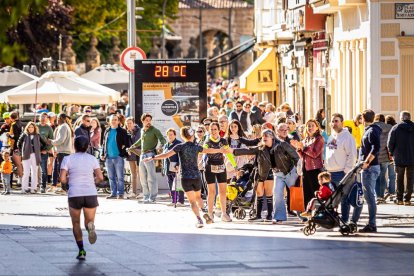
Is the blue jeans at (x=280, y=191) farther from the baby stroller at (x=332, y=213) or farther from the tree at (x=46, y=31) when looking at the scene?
the tree at (x=46, y=31)

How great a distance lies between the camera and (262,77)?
2162 inches

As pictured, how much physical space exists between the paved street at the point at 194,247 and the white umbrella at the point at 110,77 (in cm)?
2867

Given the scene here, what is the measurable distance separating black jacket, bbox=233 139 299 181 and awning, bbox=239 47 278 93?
1109 inches

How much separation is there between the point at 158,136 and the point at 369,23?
6.62 metres

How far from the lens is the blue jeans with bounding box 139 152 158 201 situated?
3136 cm

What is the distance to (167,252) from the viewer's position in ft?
69.4

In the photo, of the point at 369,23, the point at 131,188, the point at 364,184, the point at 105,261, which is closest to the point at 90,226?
the point at 105,261

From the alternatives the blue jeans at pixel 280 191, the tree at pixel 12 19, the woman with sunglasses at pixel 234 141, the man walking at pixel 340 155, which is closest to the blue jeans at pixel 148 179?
the woman with sunglasses at pixel 234 141

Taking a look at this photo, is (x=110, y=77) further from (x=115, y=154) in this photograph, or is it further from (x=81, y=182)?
(x=81, y=182)

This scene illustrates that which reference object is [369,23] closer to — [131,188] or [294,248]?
[131,188]

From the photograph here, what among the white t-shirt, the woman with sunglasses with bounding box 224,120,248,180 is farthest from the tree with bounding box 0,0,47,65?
the woman with sunglasses with bounding box 224,120,248,180

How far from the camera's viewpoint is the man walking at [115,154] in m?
33.0

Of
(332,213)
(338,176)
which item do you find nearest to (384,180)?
(338,176)

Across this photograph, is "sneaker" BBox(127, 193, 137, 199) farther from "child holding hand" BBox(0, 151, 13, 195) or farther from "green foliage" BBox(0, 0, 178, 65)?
"green foliage" BBox(0, 0, 178, 65)
